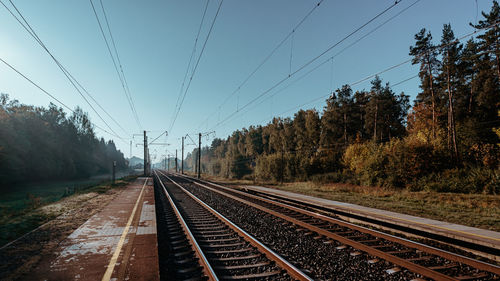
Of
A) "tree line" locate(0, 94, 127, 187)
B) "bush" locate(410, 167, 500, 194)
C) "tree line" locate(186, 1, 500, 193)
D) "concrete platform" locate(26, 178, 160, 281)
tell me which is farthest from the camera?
"tree line" locate(0, 94, 127, 187)

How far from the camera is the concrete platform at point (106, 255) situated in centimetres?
486

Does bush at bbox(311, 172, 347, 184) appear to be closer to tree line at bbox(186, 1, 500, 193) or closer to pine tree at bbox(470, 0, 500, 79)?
tree line at bbox(186, 1, 500, 193)

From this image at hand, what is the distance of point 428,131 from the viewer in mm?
33438

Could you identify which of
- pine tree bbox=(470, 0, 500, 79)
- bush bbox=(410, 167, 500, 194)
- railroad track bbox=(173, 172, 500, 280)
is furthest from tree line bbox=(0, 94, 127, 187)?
pine tree bbox=(470, 0, 500, 79)

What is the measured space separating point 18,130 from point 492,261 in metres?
59.7

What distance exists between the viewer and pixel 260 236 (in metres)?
8.16

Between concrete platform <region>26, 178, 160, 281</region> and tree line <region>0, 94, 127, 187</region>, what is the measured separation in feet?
133

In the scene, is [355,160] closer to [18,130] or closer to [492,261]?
[492,261]

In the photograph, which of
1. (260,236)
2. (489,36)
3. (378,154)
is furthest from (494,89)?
(260,236)

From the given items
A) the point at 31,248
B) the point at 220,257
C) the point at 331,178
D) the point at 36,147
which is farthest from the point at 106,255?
the point at 36,147

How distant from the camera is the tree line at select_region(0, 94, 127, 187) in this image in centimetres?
3797

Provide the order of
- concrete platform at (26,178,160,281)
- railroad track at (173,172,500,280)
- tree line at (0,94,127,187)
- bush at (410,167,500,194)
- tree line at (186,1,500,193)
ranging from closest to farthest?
concrete platform at (26,178,160,281)
railroad track at (173,172,500,280)
bush at (410,167,500,194)
tree line at (186,1,500,193)
tree line at (0,94,127,187)

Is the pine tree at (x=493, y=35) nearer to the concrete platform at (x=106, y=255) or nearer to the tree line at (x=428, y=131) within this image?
the tree line at (x=428, y=131)

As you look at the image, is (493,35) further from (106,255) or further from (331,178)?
(106,255)
